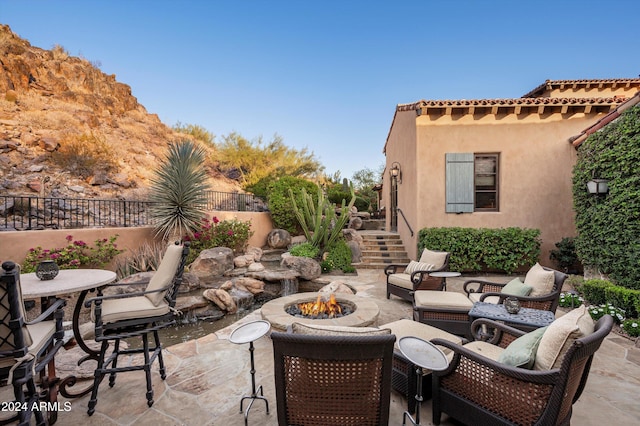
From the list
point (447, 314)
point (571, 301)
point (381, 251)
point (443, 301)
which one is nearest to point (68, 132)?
point (381, 251)

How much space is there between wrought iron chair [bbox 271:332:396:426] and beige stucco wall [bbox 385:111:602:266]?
21.3 feet

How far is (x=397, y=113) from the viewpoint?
9.71 meters

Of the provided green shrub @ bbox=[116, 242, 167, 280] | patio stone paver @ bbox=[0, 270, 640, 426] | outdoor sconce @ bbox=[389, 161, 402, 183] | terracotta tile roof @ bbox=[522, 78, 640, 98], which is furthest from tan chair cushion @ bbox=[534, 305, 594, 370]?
terracotta tile roof @ bbox=[522, 78, 640, 98]

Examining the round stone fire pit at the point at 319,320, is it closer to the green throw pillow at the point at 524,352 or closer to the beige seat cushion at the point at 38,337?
the green throw pillow at the point at 524,352

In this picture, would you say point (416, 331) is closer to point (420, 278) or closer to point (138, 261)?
point (420, 278)

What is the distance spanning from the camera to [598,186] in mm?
5402

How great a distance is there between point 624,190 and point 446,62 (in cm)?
756

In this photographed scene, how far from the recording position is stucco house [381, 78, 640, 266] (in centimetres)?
729

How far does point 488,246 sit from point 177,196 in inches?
332

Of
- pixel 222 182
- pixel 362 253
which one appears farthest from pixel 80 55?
pixel 362 253

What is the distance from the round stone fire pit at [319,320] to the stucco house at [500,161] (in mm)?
4294

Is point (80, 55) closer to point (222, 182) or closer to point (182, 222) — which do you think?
point (222, 182)

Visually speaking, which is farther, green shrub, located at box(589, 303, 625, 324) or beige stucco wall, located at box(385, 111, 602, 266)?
beige stucco wall, located at box(385, 111, 602, 266)

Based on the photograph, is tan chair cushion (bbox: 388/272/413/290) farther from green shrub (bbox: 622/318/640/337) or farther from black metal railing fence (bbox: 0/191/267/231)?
black metal railing fence (bbox: 0/191/267/231)
